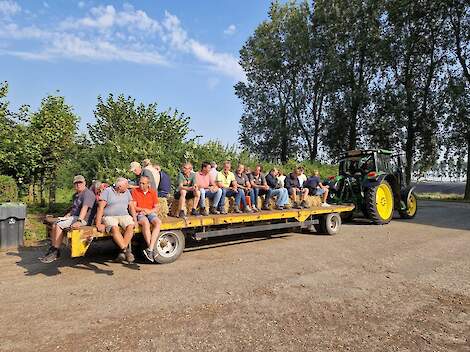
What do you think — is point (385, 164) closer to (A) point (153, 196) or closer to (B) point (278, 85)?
(A) point (153, 196)

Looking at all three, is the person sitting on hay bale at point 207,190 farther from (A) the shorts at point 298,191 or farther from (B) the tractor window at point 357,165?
(B) the tractor window at point 357,165

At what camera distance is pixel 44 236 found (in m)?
9.32

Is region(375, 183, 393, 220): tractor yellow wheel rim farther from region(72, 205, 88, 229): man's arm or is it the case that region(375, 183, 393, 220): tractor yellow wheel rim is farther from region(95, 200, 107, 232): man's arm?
region(72, 205, 88, 229): man's arm

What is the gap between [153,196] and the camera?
6.96 metres

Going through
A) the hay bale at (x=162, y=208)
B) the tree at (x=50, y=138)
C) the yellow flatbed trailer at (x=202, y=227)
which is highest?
the tree at (x=50, y=138)

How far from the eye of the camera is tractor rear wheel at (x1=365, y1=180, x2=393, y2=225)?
11.6m

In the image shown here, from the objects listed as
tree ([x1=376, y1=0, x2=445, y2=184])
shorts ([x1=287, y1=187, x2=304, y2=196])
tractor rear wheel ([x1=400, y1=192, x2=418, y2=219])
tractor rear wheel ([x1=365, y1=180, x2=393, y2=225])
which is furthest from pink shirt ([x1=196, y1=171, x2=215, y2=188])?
tree ([x1=376, y1=0, x2=445, y2=184])

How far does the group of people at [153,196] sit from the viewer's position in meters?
6.22

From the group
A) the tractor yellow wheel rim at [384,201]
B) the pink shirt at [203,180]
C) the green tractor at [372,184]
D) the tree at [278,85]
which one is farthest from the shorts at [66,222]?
the tree at [278,85]

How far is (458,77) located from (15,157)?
25.4 metres

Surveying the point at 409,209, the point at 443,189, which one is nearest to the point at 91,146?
the point at 409,209

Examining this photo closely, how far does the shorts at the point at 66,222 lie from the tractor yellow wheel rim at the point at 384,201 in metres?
9.02

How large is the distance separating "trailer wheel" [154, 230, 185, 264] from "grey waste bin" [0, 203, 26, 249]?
3.36 m

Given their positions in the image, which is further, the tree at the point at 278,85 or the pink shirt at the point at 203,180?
the tree at the point at 278,85
